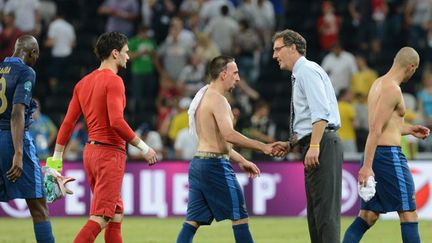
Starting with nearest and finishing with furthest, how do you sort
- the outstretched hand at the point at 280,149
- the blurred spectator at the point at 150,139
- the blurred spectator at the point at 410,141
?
the outstretched hand at the point at 280,149
the blurred spectator at the point at 410,141
the blurred spectator at the point at 150,139

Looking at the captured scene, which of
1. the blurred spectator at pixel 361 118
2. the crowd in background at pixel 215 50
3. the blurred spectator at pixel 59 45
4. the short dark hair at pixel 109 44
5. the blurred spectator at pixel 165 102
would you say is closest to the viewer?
the short dark hair at pixel 109 44

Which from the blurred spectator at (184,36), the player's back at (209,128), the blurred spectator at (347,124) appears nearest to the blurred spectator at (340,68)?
the blurred spectator at (347,124)

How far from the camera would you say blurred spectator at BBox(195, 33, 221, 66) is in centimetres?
2334

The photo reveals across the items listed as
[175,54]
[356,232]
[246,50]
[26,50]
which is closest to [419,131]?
[356,232]

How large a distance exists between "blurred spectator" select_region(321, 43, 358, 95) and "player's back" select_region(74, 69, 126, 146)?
12.3 metres

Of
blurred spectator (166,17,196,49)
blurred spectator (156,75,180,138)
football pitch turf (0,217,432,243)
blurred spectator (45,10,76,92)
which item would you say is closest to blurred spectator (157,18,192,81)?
blurred spectator (166,17,196,49)

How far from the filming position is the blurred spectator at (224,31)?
24.0m

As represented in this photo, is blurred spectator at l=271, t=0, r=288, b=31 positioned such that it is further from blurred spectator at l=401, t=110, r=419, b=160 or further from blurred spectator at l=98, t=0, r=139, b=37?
blurred spectator at l=401, t=110, r=419, b=160

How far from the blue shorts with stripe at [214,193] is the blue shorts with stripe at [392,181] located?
1.49 metres

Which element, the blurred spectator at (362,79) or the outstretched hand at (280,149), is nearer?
the outstretched hand at (280,149)

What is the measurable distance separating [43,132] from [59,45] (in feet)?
10.8

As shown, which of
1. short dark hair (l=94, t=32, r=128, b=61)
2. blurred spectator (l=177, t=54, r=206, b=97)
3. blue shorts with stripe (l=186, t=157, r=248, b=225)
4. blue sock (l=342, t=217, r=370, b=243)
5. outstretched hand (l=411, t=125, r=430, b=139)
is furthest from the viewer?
blurred spectator (l=177, t=54, r=206, b=97)

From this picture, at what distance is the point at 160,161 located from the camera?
20.0 m

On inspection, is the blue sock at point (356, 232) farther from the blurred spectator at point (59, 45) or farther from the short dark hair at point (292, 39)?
the blurred spectator at point (59, 45)
